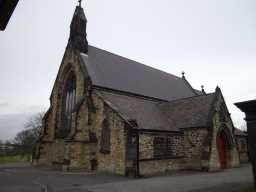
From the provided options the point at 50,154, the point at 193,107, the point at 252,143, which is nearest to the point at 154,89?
the point at 193,107

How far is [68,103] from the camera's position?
83.0 feet

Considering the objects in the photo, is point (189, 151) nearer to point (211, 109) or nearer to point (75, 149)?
point (211, 109)

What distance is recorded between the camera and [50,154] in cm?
2494

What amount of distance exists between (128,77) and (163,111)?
19.6 feet

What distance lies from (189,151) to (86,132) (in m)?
9.12

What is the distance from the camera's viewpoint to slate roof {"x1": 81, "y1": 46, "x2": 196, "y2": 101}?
24.1m

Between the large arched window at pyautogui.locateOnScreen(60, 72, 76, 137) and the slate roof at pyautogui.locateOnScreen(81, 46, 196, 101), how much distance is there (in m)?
3.06

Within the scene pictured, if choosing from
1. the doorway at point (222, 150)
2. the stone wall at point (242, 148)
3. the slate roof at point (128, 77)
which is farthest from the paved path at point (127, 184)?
the stone wall at point (242, 148)

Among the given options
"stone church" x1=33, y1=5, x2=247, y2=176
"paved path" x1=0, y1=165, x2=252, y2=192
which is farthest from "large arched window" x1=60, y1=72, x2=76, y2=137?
"paved path" x1=0, y1=165, x2=252, y2=192

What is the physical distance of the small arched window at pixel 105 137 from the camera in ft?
61.2

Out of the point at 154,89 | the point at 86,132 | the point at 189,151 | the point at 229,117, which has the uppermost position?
the point at 154,89

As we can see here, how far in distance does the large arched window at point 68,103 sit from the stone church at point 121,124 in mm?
103

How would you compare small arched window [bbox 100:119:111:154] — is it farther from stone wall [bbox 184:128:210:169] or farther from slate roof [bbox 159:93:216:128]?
stone wall [bbox 184:128:210:169]

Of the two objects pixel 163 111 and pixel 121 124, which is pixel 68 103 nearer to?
pixel 121 124
